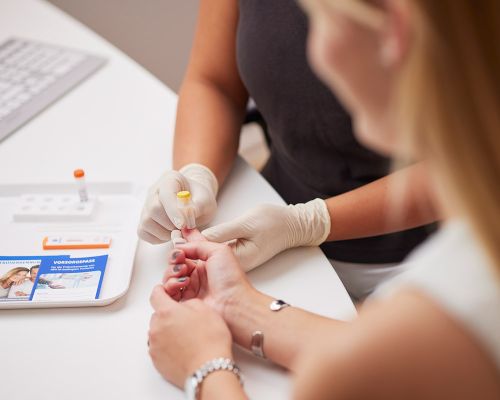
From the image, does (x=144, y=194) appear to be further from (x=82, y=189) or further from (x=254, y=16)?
(x=254, y=16)

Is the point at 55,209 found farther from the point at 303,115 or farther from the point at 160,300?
the point at 303,115

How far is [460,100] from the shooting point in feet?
1.64

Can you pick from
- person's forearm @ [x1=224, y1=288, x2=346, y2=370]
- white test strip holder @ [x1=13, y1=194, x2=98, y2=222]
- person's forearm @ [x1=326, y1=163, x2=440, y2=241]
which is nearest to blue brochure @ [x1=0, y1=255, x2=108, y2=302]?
white test strip holder @ [x1=13, y1=194, x2=98, y2=222]

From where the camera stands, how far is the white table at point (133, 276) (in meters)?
0.82

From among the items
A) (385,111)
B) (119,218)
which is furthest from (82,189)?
(385,111)

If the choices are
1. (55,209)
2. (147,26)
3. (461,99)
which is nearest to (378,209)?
(55,209)

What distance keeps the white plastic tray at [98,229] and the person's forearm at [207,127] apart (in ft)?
0.43

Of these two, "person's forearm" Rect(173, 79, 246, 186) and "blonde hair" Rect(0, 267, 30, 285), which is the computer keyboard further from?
"blonde hair" Rect(0, 267, 30, 285)

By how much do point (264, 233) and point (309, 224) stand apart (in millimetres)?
98

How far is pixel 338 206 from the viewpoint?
1.12 metres

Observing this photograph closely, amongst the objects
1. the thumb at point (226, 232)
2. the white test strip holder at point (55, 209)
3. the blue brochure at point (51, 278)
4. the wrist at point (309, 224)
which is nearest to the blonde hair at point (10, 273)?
the blue brochure at point (51, 278)

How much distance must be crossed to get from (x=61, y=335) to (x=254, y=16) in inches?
26.4

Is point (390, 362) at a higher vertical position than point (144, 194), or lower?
higher

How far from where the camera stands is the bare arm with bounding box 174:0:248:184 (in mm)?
1214
